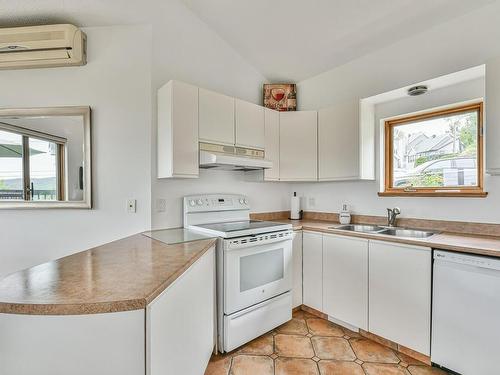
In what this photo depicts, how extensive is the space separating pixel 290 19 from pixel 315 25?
0.74 feet

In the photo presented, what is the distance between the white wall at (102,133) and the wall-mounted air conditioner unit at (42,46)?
0.10m

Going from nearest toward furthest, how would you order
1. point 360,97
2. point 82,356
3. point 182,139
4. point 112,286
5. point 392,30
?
point 82,356 → point 112,286 → point 182,139 → point 392,30 → point 360,97

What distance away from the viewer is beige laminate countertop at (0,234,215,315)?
79cm

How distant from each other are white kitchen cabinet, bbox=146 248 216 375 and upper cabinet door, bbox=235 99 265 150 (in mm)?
1126

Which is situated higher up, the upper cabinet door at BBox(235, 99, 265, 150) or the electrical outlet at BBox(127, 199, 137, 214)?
the upper cabinet door at BBox(235, 99, 265, 150)

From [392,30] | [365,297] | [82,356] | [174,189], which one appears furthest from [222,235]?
[392,30]

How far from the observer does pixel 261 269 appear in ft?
6.82

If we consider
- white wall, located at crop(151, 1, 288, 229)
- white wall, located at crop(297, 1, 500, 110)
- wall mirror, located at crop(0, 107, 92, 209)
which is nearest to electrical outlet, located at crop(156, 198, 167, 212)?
white wall, located at crop(151, 1, 288, 229)

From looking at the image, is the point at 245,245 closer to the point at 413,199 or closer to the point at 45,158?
the point at 413,199

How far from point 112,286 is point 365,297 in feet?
6.18

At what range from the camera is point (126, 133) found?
2072 mm

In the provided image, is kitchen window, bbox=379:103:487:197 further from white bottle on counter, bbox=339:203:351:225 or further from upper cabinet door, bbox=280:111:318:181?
upper cabinet door, bbox=280:111:318:181

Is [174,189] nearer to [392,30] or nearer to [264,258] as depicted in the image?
[264,258]

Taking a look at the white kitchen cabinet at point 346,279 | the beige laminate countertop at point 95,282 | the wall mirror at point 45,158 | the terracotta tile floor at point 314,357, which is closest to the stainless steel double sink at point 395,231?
the white kitchen cabinet at point 346,279
